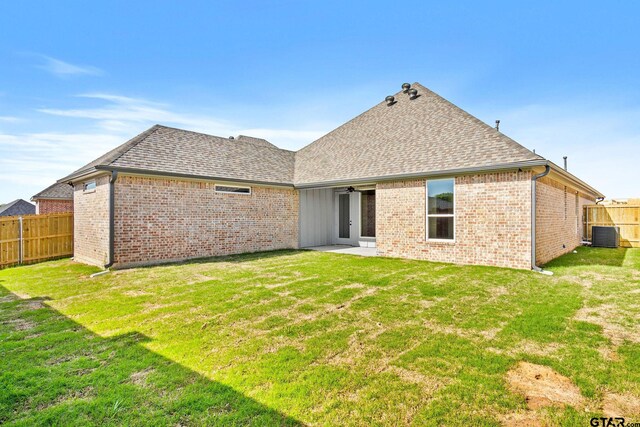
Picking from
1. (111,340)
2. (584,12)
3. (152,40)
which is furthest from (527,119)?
(111,340)

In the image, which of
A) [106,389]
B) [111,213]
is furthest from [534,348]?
[111,213]

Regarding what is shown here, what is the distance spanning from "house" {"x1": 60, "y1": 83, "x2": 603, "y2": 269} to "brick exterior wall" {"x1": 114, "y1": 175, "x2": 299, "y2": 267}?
38 millimetres

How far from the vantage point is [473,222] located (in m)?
9.29

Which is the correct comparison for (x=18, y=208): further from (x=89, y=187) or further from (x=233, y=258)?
(x=233, y=258)

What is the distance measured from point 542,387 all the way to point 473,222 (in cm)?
712

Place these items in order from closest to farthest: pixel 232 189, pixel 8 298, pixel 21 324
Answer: pixel 21 324 → pixel 8 298 → pixel 232 189

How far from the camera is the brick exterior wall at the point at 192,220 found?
379 inches

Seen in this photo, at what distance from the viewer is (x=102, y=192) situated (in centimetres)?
988

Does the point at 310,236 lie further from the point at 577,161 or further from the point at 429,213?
the point at 577,161

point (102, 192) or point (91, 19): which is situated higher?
point (91, 19)

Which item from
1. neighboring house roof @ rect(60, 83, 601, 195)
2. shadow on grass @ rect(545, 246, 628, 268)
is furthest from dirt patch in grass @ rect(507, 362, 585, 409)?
shadow on grass @ rect(545, 246, 628, 268)

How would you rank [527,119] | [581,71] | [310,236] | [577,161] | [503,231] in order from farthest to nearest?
[577,161]
[527,119]
[310,236]
[581,71]
[503,231]

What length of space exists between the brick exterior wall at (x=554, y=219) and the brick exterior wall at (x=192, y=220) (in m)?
9.37

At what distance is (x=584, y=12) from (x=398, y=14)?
5.49 m
